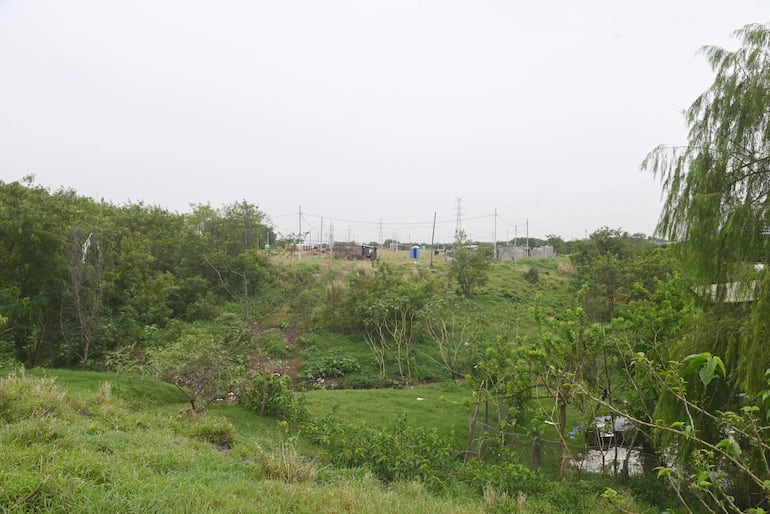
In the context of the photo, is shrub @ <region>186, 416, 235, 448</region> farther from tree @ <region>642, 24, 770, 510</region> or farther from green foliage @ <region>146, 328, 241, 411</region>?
tree @ <region>642, 24, 770, 510</region>

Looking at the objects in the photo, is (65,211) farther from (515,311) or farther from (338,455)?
(515,311)

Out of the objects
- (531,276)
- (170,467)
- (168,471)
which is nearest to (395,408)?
(170,467)

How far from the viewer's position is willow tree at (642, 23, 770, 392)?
4.79 meters

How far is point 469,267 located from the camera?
21.0 metres

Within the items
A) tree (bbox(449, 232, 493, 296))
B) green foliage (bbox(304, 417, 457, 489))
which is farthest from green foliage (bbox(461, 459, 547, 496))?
tree (bbox(449, 232, 493, 296))

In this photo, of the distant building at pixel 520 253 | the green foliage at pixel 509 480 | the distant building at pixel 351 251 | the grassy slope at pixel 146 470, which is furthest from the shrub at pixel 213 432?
the distant building at pixel 520 253

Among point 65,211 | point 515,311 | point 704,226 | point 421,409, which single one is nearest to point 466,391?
point 421,409

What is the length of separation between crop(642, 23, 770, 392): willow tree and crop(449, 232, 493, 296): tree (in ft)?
50.2

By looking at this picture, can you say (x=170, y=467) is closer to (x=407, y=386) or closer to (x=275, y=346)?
(x=407, y=386)

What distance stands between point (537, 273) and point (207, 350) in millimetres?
21532

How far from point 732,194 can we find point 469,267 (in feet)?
52.2

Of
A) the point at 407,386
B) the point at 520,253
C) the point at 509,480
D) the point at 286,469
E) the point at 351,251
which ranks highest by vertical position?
the point at 520,253

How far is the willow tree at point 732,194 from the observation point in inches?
189

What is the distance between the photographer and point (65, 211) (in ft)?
37.4
